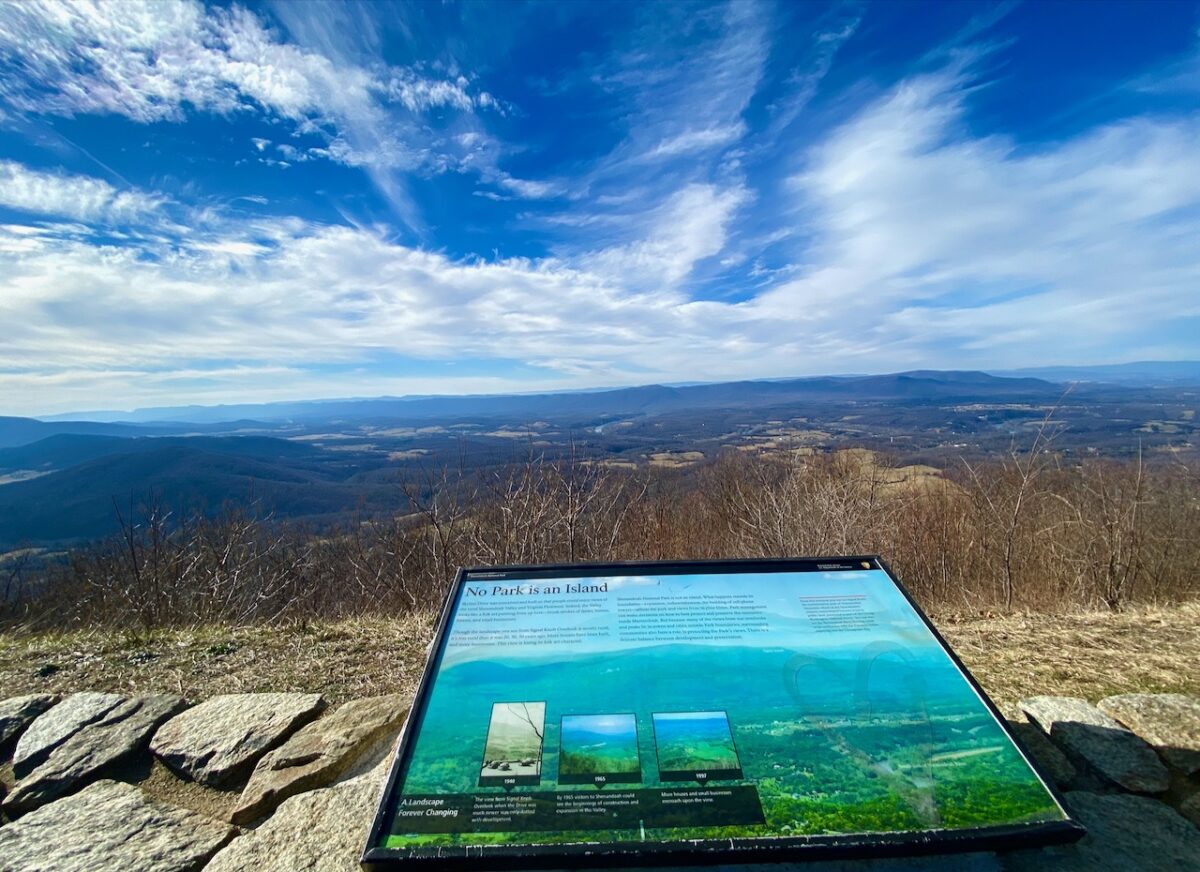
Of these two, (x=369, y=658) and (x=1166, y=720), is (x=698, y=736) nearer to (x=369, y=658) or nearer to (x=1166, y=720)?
(x=1166, y=720)

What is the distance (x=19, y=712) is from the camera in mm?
3625

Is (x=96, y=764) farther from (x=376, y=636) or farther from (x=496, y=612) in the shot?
(x=496, y=612)

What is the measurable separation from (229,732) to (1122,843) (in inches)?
179

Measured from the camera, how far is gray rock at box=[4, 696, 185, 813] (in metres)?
3.00

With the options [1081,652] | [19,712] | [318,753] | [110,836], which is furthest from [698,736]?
[19,712]

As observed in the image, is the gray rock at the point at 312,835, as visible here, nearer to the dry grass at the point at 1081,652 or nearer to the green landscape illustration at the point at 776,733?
the green landscape illustration at the point at 776,733

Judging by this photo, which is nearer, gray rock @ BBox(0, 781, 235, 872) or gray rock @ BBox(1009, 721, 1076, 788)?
gray rock @ BBox(0, 781, 235, 872)

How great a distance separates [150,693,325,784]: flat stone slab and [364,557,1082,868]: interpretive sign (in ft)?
5.34

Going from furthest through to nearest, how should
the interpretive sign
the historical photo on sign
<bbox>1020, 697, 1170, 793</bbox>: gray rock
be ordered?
<bbox>1020, 697, 1170, 793</bbox>: gray rock < the historical photo on sign < the interpretive sign

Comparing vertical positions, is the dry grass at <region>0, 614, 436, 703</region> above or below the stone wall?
below

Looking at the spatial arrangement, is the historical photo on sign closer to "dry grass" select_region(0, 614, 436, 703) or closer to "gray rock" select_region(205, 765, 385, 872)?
"gray rock" select_region(205, 765, 385, 872)

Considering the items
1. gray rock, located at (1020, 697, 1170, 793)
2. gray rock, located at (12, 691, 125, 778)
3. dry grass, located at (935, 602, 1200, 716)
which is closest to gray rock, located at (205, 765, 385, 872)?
gray rock, located at (12, 691, 125, 778)

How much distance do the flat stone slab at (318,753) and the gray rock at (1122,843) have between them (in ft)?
10.3

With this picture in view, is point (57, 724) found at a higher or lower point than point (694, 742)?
lower
